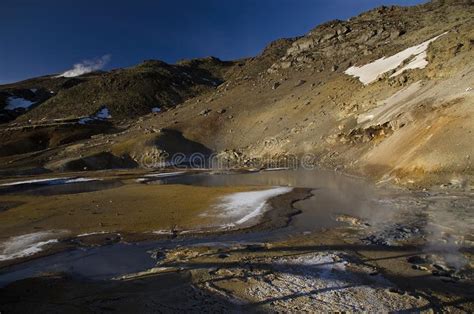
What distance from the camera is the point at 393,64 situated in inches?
2021

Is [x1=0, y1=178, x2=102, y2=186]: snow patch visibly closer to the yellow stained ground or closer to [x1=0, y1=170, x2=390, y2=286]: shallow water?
[x1=0, y1=170, x2=390, y2=286]: shallow water

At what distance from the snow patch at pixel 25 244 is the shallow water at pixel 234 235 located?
1112mm

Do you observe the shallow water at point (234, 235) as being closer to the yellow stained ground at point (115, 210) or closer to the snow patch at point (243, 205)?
the snow patch at point (243, 205)

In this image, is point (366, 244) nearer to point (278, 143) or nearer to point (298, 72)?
point (278, 143)

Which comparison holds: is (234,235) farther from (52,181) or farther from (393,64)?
(393,64)

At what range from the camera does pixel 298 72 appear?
69875 mm

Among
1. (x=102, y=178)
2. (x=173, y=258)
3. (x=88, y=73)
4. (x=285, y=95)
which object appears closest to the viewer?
(x=173, y=258)

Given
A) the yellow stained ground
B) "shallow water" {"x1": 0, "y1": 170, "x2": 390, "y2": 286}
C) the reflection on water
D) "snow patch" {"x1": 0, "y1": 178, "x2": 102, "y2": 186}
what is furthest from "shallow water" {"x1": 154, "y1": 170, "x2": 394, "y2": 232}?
"snow patch" {"x1": 0, "y1": 178, "x2": 102, "y2": 186}

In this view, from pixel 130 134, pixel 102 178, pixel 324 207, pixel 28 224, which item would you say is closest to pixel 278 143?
pixel 102 178

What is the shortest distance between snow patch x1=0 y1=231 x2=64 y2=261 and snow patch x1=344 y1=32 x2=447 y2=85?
36674 mm

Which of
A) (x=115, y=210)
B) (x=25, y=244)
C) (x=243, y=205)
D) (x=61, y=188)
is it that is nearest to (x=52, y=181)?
(x=61, y=188)

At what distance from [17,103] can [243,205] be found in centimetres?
11449

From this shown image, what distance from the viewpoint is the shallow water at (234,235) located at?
1375 centimetres

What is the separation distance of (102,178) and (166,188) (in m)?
11.9
